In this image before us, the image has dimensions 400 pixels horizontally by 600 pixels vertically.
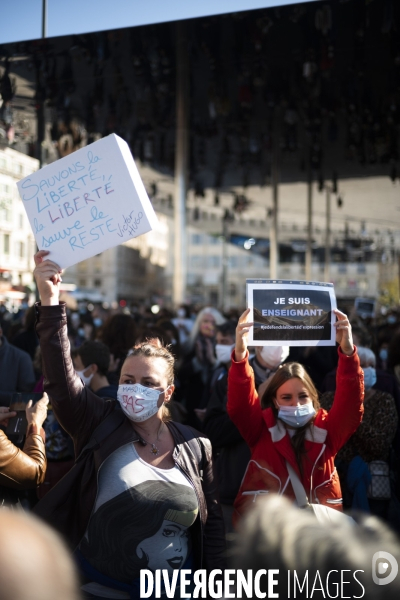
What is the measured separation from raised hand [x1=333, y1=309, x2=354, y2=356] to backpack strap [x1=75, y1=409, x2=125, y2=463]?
1.19m

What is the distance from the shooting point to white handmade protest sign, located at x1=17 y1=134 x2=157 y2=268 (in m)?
3.06

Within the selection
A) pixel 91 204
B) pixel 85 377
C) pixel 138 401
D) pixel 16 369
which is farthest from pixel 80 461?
pixel 16 369

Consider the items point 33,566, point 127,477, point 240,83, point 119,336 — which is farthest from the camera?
point 240,83

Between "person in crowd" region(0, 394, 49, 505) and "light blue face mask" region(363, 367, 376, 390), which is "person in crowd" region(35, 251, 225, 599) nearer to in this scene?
"person in crowd" region(0, 394, 49, 505)

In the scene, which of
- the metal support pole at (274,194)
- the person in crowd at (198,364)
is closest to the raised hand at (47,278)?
the person in crowd at (198,364)

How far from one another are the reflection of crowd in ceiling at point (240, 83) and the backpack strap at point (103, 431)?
884 cm

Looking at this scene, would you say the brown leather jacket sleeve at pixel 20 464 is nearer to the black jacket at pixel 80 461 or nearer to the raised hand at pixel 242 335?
the black jacket at pixel 80 461

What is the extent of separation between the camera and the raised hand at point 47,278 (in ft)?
9.13

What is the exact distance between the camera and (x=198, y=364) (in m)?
7.86

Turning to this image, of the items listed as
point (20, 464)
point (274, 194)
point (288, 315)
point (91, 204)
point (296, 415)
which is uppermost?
point (274, 194)

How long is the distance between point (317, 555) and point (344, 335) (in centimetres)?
231

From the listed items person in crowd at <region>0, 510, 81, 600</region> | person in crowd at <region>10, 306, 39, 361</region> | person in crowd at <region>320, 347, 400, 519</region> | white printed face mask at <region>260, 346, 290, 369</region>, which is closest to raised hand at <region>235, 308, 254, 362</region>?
white printed face mask at <region>260, 346, 290, 369</region>

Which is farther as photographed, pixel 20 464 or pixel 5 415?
pixel 5 415

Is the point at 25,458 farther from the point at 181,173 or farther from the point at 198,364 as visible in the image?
the point at 181,173
